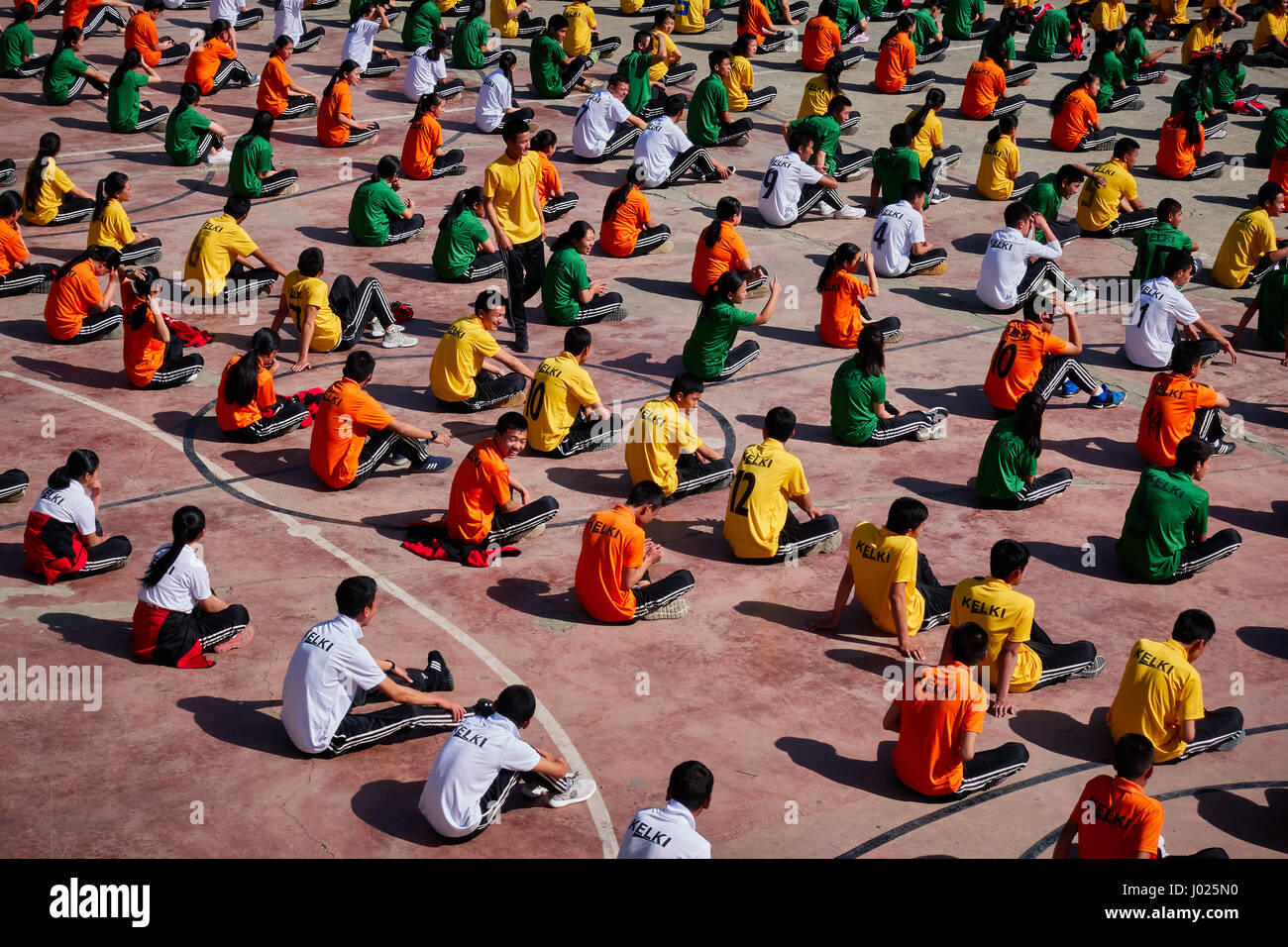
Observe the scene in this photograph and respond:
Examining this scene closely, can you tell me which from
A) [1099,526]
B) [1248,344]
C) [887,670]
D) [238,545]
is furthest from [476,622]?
[1248,344]

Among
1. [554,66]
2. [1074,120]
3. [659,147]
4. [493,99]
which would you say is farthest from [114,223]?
[1074,120]

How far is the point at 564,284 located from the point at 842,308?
402 cm

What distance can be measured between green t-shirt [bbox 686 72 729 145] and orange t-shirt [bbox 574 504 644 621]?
15.6 meters

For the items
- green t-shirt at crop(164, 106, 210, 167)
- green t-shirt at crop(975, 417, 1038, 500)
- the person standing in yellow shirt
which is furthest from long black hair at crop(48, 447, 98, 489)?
green t-shirt at crop(164, 106, 210, 167)

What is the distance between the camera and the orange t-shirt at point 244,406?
55.0 feet

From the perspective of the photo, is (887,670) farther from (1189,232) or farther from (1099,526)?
(1189,232)

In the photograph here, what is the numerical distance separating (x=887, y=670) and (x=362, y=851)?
518cm

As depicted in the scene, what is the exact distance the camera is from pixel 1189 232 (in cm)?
2442

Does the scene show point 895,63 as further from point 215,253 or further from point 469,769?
point 469,769

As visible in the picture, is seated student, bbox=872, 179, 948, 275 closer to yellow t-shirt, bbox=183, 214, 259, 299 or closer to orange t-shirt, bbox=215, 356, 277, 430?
yellow t-shirt, bbox=183, 214, 259, 299

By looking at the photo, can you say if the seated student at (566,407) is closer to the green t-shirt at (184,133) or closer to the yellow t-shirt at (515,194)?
the yellow t-shirt at (515,194)

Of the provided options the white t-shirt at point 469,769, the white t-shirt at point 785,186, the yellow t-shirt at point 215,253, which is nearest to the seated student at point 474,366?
the yellow t-shirt at point 215,253

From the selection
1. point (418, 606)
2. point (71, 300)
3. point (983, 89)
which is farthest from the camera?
point (983, 89)

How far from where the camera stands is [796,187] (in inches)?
945
